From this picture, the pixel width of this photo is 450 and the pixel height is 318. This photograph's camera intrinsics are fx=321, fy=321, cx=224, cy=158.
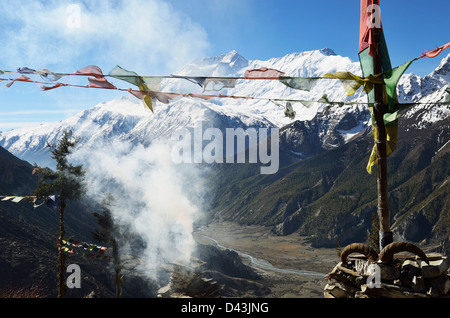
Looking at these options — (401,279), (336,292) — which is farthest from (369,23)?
(336,292)

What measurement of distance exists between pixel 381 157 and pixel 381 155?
6cm

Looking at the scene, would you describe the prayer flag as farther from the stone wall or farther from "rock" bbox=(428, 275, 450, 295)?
"rock" bbox=(428, 275, 450, 295)

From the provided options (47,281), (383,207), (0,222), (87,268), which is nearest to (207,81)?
(383,207)

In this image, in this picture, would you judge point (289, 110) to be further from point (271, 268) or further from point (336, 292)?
point (271, 268)

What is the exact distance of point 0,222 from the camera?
2997 inches

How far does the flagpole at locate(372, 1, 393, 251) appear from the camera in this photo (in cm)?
920

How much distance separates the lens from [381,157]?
926cm

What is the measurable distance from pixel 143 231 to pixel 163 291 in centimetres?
4633

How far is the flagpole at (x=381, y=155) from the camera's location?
30.2ft

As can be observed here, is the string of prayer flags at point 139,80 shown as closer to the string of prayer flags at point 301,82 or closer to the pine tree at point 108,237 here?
the string of prayer flags at point 301,82

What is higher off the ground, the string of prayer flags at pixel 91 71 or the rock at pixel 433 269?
the string of prayer flags at pixel 91 71

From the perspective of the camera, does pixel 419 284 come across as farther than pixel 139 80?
No

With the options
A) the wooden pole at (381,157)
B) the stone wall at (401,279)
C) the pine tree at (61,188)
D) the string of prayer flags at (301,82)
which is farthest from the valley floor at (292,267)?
the string of prayer flags at (301,82)

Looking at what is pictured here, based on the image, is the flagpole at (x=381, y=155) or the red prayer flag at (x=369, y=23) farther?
the red prayer flag at (x=369, y=23)
